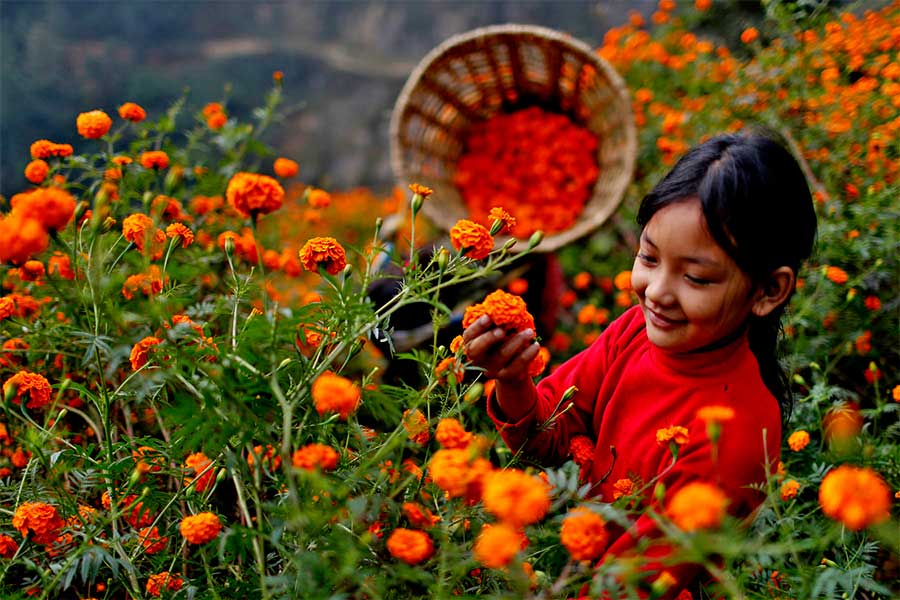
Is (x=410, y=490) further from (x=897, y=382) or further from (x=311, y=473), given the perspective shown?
(x=897, y=382)

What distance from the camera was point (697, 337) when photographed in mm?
1173

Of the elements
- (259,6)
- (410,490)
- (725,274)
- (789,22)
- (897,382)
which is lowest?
(897,382)

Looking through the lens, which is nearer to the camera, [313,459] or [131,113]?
[313,459]

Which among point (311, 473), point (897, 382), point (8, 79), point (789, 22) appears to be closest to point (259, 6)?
point (8, 79)

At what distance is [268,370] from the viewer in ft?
3.20

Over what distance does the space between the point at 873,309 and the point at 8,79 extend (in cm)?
438

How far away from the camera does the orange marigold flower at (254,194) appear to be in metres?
0.92

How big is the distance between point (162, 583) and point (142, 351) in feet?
1.17

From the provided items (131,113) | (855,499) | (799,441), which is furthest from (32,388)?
(799,441)

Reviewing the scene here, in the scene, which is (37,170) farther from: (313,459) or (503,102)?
(503,102)

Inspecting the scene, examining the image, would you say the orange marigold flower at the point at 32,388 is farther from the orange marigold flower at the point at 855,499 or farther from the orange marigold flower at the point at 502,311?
the orange marigold flower at the point at 855,499

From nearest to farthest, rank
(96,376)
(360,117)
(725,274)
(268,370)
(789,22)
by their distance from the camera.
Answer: (268,370) < (725,274) < (96,376) < (789,22) < (360,117)

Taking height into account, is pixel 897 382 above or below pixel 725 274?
below

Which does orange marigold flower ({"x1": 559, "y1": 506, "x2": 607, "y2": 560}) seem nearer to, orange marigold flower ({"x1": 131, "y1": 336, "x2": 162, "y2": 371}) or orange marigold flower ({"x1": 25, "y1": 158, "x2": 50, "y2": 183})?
orange marigold flower ({"x1": 131, "y1": 336, "x2": 162, "y2": 371})
